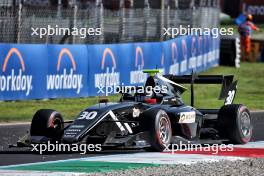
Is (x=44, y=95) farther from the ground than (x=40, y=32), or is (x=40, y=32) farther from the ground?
(x=40, y=32)

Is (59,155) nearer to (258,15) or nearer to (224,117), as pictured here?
(224,117)

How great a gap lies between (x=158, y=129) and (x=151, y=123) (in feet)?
0.41

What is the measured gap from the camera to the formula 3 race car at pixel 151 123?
40.6ft

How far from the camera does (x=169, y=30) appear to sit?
28234 millimetres

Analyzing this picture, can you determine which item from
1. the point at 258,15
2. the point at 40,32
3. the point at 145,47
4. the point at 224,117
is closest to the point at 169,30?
the point at 145,47

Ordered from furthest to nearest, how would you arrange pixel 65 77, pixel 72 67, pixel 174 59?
pixel 174 59 < pixel 72 67 < pixel 65 77

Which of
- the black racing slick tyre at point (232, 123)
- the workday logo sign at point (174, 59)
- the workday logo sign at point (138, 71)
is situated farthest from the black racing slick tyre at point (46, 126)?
the workday logo sign at point (174, 59)

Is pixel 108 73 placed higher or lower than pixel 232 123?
lower

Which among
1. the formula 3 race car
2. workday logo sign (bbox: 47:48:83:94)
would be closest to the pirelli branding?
the formula 3 race car

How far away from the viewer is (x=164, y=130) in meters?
12.7

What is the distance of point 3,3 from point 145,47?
579cm

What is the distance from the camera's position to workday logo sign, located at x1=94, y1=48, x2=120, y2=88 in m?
22.4
